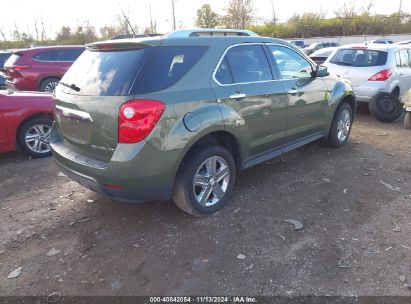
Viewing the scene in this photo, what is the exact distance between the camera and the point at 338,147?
19.5ft

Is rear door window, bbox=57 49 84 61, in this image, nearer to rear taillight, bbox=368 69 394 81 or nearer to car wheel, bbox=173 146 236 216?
rear taillight, bbox=368 69 394 81

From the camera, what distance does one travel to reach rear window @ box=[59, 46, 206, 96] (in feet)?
10.1

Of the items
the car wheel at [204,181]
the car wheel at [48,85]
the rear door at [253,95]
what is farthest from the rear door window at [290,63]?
the car wheel at [48,85]

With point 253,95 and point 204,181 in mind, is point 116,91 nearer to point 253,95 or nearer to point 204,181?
point 204,181

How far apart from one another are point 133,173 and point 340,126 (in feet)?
13.2

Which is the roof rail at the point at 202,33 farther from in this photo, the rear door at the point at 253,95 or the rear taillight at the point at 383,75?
the rear taillight at the point at 383,75

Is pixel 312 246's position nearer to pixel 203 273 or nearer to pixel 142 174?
pixel 203 273

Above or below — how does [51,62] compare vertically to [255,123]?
above

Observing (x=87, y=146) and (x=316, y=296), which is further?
(x=87, y=146)

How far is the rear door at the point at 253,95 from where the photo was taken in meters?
3.66

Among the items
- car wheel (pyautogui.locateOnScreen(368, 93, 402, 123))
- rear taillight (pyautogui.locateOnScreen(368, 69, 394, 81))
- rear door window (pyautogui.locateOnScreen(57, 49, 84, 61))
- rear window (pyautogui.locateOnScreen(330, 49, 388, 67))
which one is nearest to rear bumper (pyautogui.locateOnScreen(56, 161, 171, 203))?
car wheel (pyautogui.locateOnScreen(368, 93, 402, 123))

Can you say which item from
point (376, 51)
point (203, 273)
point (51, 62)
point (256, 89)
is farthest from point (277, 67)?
point (51, 62)

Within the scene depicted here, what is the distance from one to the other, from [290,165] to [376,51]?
4.68 metres

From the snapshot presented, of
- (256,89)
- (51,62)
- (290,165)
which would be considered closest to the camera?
(256,89)
